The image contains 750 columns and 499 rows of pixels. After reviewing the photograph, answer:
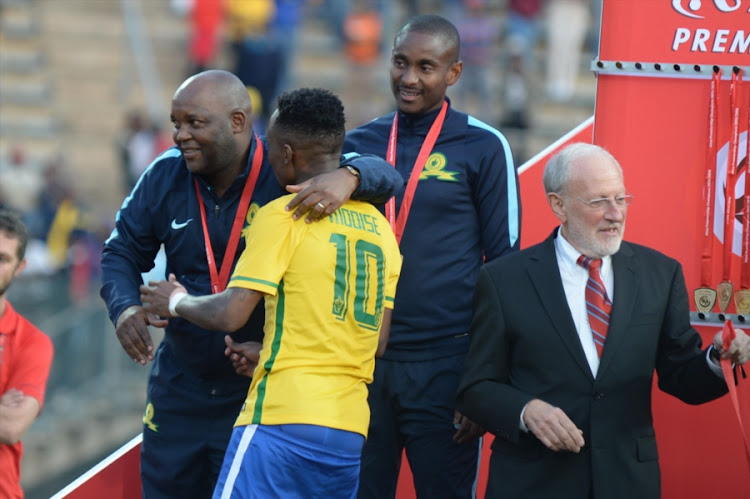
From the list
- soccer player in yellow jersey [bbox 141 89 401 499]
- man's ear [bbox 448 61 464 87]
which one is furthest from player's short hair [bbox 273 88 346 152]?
man's ear [bbox 448 61 464 87]

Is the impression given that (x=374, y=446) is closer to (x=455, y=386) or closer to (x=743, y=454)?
(x=455, y=386)

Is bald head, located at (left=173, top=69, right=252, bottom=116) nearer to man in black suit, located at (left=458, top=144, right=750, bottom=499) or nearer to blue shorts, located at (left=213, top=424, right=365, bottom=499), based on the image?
man in black suit, located at (left=458, top=144, right=750, bottom=499)

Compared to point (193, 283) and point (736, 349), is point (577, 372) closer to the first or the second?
point (736, 349)

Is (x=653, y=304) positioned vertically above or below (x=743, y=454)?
above

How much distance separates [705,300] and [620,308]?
83cm

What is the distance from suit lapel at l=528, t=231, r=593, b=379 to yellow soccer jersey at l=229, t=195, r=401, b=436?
587 mm

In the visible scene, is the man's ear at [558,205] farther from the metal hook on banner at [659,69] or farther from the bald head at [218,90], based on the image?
the bald head at [218,90]

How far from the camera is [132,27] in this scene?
18594 mm

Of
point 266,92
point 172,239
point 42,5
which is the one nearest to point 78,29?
point 42,5

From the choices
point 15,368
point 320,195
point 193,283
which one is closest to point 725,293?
point 320,195

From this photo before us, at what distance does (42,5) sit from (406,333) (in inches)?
601

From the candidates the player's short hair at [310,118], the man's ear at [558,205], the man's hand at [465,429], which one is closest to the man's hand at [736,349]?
Answer: the man's ear at [558,205]

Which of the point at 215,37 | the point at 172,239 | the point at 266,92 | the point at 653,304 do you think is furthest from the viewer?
the point at 215,37

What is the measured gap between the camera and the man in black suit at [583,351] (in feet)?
14.3
